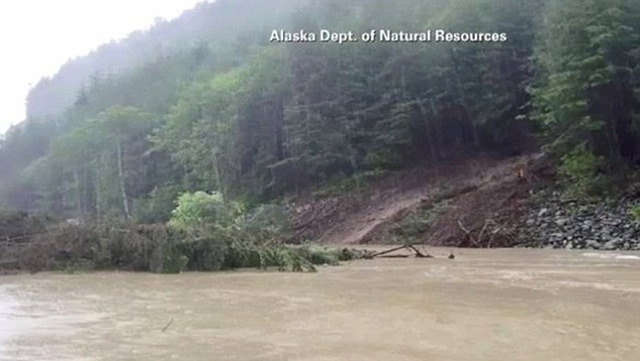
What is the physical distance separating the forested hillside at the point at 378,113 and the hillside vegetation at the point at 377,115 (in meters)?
0.07

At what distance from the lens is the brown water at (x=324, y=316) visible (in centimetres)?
546

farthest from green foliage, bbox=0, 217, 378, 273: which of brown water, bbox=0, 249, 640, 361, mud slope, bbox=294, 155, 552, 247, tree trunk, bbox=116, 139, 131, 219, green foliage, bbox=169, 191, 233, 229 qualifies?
tree trunk, bbox=116, 139, 131, 219


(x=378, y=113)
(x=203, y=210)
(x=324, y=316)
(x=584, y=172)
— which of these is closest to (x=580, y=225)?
(x=584, y=172)

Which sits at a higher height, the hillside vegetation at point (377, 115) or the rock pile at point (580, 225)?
the hillside vegetation at point (377, 115)

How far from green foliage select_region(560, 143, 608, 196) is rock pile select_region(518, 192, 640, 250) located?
2.06 feet

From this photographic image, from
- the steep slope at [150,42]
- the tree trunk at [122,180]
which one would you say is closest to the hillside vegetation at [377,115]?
the tree trunk at [122,180]

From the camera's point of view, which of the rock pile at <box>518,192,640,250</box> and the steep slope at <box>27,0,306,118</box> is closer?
the rock pile at <box>518,192,640,250</box>

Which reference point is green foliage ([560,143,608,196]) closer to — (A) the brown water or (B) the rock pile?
(B) the rock pile

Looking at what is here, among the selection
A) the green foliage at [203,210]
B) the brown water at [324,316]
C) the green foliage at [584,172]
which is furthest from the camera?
the green foliage at [203,210]

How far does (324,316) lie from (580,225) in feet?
50.4

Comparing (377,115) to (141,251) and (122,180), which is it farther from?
(122,180)

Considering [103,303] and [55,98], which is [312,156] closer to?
[103,303]

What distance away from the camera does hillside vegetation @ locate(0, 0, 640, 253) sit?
76.7 feet

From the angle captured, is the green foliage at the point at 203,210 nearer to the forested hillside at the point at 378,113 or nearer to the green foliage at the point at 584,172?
the forested hillside at the point at 378,113
